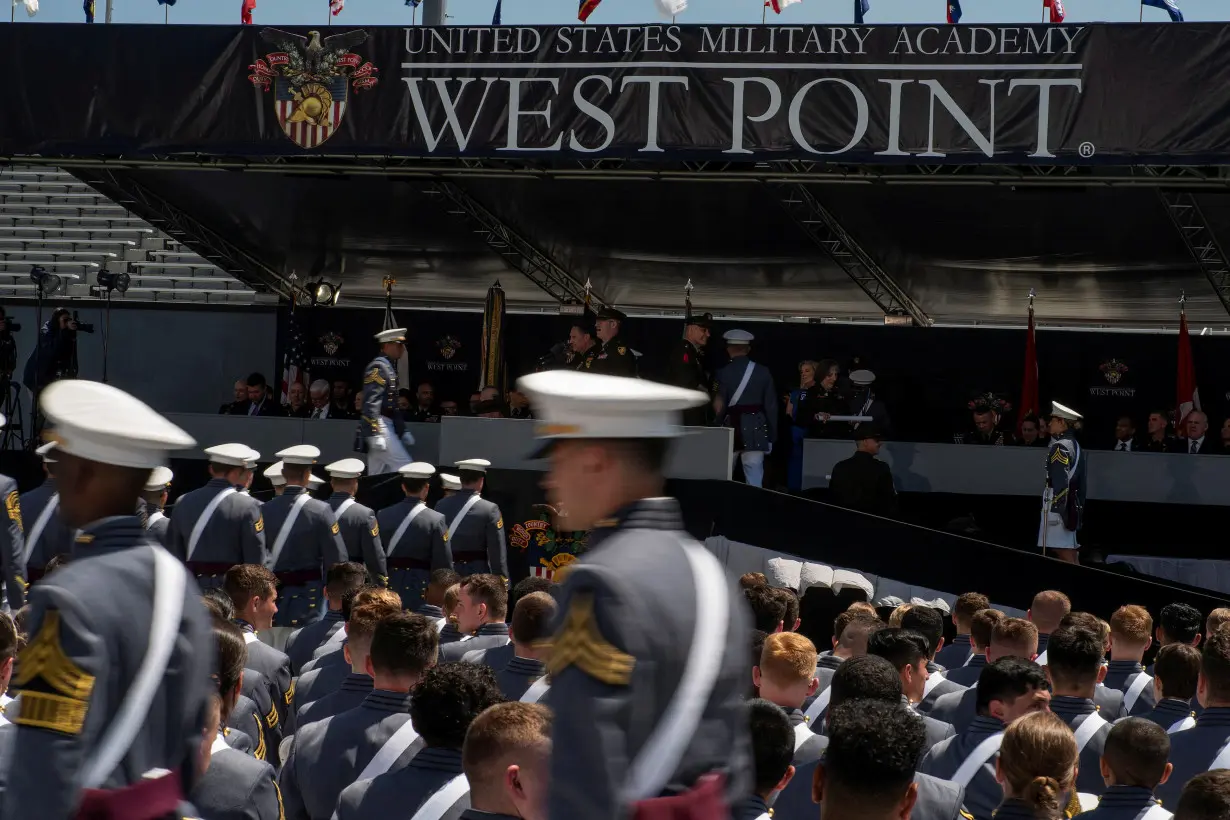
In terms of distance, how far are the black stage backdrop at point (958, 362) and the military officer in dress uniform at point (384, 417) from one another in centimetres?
453

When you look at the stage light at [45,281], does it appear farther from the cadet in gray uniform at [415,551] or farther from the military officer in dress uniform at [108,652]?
the military officer in dress uniform at [108,652]

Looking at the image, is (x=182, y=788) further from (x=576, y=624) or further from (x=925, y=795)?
(x=925, y=795)

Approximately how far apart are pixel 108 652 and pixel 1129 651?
5.56 m

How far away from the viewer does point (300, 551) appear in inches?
400

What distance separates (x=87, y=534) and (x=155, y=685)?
1.10 ft

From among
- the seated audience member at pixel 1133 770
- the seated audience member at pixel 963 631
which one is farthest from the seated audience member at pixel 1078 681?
the seated audience member at pixel 963 631

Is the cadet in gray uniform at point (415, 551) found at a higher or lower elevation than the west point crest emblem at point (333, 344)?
lower

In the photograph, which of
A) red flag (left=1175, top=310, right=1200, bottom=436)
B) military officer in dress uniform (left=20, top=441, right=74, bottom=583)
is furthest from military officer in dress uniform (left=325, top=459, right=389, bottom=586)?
red flag (left=1175, top=310, right=1200, bottom=436)

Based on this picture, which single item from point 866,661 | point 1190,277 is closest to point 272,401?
point 1190,277

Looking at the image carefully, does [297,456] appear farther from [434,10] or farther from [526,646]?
[434,10]

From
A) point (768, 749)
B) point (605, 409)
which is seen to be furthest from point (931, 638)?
point (605, 409)

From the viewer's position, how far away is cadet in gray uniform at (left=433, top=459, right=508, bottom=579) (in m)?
11.9

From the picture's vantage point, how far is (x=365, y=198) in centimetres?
1675

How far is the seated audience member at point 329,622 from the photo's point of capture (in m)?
7.65
